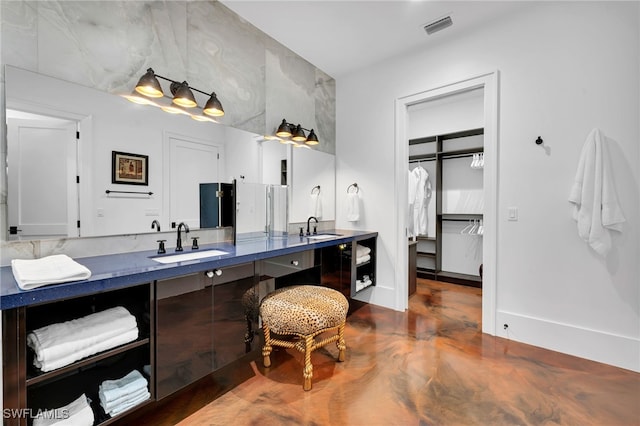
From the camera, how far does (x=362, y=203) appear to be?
3.56 m

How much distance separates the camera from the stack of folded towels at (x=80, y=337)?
1.13 meters

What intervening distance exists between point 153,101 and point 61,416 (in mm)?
1882

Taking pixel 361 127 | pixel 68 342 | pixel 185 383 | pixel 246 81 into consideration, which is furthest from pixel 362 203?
pixel 68 342

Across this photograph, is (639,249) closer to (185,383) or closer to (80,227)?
(185,383)

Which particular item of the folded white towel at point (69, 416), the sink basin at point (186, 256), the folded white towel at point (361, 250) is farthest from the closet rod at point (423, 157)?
the folded white towel at point (69, 416)

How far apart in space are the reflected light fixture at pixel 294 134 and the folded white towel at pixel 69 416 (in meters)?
2.51

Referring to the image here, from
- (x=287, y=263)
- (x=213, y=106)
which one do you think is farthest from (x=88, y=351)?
(x=213, y=106)

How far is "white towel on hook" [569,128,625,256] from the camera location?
2064 millimetres

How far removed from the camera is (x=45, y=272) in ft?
3.82

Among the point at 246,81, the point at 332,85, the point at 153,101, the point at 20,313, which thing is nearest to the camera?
the point at 20,313

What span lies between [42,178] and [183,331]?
1.19 m

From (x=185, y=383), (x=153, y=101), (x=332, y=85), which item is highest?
(x=332, y=85)

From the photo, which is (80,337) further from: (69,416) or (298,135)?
(298,135)

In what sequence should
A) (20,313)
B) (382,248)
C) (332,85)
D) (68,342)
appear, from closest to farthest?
(20,313), (68,342), (382,248), (332,85)
